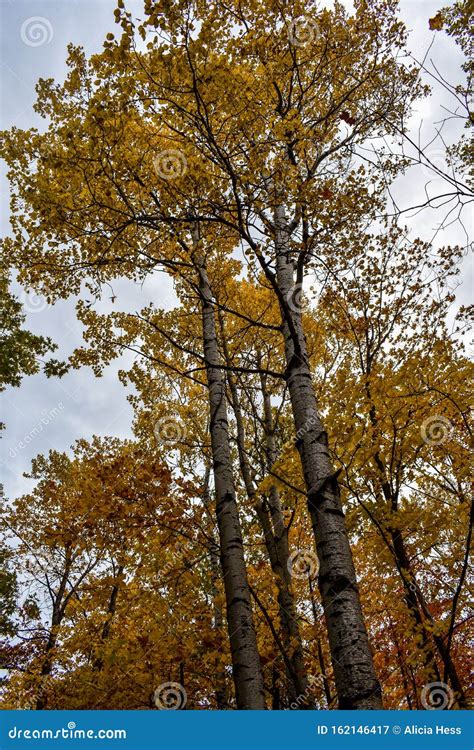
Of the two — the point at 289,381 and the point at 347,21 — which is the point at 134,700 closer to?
the point at 289,381

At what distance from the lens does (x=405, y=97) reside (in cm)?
525

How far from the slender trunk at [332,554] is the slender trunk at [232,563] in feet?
2.32

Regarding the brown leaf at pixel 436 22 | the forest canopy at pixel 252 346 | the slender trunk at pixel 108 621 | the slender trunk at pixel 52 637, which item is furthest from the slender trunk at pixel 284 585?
the slender trunk at pixel 52 637

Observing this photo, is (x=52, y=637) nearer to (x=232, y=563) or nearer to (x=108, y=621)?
(x=108, y=621)

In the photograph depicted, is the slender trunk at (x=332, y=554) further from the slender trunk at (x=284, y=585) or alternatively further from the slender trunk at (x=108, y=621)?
the slender trunk at (x=108, y=621)

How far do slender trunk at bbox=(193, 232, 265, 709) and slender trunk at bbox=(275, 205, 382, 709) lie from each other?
0.71 metres

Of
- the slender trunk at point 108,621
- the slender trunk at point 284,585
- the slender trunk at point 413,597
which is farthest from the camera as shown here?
the slender trunk at point 108,621

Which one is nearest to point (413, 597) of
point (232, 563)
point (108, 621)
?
point (232, 563)

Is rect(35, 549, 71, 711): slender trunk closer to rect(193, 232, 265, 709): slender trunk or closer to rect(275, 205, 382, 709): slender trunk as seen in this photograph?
rect(193, 232, 265, 709): slender trunk

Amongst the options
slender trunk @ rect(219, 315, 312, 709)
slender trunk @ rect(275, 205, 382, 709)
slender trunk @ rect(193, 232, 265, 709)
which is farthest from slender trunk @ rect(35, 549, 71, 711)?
slender trunk @ rect(275, 205, 382, 709)

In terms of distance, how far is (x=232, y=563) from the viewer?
4.42m

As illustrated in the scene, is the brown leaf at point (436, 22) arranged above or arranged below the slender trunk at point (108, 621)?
above

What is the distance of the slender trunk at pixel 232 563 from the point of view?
3900 millimetres

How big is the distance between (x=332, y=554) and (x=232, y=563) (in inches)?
77.7
